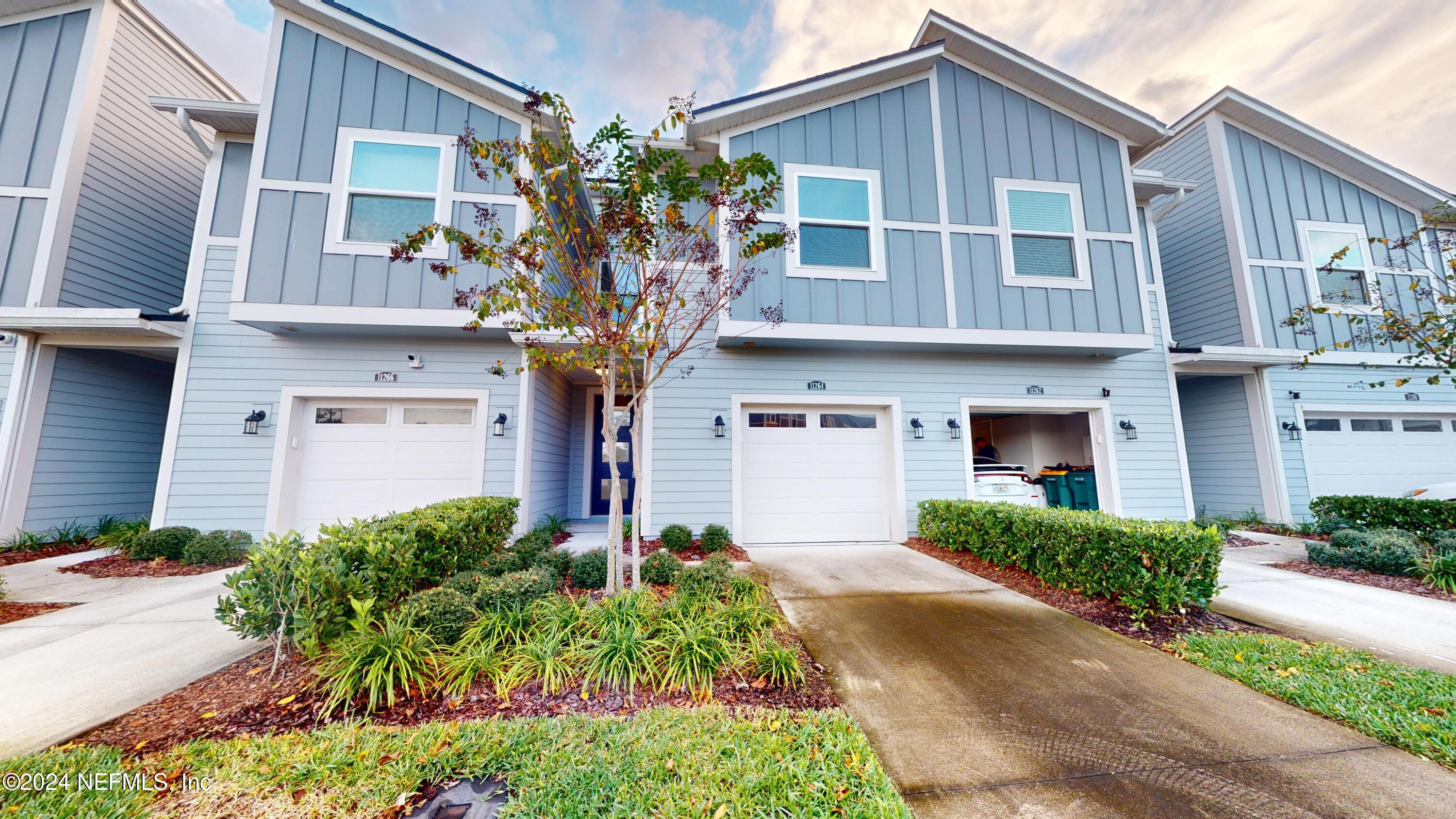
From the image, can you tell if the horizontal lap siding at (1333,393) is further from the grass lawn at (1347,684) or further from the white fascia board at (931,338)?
the grass lawn at (1347,684)

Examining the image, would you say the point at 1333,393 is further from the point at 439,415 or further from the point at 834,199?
the point at 439,415

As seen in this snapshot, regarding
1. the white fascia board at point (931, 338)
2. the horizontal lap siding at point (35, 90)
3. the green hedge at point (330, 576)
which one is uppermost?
the horizontal lap siding at point (35, 90)

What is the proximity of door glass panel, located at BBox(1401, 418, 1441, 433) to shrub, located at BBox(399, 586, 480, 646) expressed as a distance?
1474cm

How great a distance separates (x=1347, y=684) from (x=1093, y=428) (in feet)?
18.5

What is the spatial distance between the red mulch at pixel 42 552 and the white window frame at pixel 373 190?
4.83 metres

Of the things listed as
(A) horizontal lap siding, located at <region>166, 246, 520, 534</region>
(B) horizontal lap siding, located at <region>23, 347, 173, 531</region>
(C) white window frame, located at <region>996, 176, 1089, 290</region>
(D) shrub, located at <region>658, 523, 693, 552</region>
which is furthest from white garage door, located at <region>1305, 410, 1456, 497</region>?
(B) horizontal lap siding, located at <region>23, 347, 173, 531</region>

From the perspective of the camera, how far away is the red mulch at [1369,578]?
4582 mm

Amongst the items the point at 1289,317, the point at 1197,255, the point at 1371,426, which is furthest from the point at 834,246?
the point at 1371,426

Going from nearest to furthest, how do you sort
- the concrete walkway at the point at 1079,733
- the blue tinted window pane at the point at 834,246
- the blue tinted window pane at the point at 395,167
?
the concrete walkway at the point at 1079,733
the blue tinted window pane at the point at 395,167
the blue tinted window pane at the point at 834,246

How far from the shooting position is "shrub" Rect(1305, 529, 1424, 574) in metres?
5.12

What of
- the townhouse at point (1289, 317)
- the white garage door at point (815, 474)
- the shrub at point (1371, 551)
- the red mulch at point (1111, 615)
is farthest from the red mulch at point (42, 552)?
the townhouse at point (1289, 317)

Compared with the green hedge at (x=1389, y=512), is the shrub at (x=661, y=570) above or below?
below

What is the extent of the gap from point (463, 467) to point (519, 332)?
210 cm

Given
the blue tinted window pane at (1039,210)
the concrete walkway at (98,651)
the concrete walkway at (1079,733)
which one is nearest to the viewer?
the concrete walkway at (1079,733)
